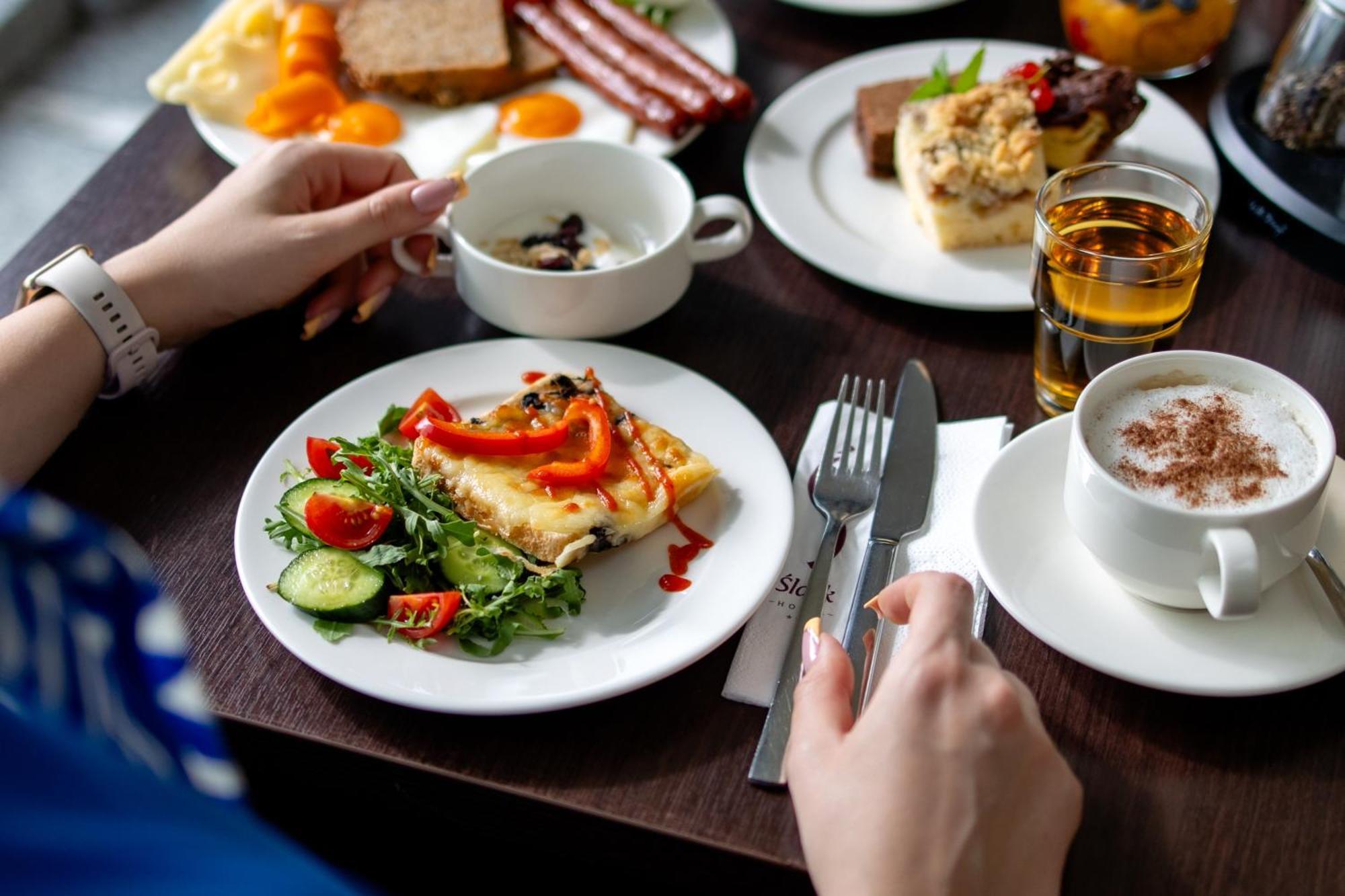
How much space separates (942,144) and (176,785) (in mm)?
1514

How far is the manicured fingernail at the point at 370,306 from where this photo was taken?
1.69 m

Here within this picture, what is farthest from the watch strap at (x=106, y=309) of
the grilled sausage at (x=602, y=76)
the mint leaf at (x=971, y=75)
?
the mint leaf at (x=971, y=75)

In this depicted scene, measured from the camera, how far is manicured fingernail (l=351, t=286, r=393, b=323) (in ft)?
5.53

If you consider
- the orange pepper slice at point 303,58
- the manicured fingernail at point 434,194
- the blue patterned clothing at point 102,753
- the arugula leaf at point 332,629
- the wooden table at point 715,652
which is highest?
the blue patterned clothing at point 102,753

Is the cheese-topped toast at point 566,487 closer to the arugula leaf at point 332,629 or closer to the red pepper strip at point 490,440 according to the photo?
the red pepper strip at point 490,440

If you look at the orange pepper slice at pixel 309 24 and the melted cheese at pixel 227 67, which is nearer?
the melted cheese at pixel 227 67

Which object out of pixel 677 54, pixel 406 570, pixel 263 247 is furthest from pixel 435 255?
pixel 677 54

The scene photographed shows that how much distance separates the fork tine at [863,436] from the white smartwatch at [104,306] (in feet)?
3.18

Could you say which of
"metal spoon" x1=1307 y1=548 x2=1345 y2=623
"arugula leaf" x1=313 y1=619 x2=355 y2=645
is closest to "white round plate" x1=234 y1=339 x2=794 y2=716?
"arugula leaf" x1=313 y1=619 x2=355 y2=645

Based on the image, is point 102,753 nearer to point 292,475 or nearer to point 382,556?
point 382,556

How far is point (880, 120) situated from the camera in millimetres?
1922

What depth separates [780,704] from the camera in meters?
1.18

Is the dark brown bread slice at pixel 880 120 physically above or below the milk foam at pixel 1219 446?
below

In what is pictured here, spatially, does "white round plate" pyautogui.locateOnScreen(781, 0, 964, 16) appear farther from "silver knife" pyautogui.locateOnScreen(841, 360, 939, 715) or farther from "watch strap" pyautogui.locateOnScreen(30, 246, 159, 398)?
"watch strap" pyautogui.locateOnScreen(30, 246, 159, 398)
